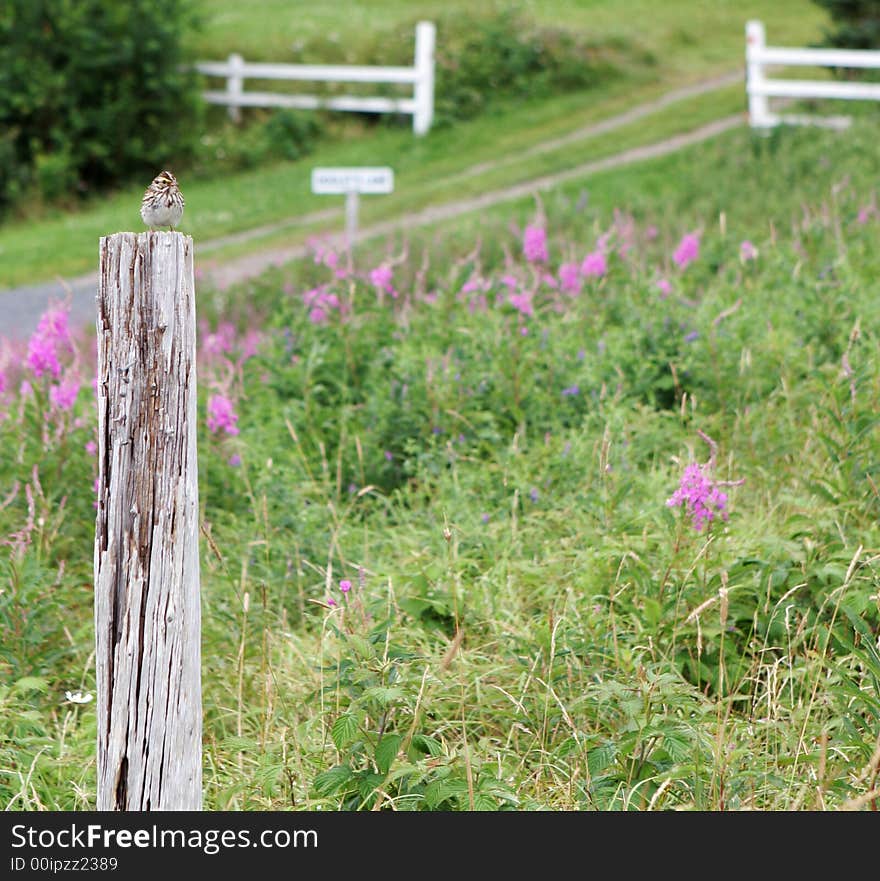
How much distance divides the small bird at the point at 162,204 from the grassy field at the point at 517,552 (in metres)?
0.89

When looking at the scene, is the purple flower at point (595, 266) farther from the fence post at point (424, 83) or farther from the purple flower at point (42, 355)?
the fence post at point (424, 83)

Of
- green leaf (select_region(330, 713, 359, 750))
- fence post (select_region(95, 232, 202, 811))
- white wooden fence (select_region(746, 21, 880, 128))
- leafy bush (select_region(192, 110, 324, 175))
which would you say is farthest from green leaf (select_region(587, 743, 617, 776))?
leafy bush (select_region(192, 110, 324, 175))

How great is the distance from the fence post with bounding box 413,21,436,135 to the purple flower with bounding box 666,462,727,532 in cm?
1577

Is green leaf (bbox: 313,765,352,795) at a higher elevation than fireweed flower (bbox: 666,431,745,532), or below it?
below

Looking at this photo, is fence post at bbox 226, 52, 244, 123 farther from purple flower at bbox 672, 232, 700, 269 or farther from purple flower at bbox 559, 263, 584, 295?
purple flower at bbox 559, 263, 584, 295

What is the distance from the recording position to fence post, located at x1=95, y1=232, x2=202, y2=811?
2557 millimetres

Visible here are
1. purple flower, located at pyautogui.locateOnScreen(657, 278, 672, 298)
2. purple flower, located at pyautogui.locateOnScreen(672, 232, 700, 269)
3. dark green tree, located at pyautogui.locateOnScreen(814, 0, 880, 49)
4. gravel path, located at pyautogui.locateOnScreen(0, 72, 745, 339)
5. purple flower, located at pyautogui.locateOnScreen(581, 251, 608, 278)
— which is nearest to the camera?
purple flower, located at pyautogui.locateOnScreen(657, 278, 672, 298)

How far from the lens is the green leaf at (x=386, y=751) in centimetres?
290

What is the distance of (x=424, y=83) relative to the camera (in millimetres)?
18797

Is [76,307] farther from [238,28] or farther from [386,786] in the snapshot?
[238,28]

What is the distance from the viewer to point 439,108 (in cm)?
1916

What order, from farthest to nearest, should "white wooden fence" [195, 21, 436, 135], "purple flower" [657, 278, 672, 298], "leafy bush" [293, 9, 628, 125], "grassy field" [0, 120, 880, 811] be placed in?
"leafy bush" [293, 9, 628, 125] < "white wooden fence" [195, 21, 436, 135] < "purple flower" [657, 278, 672, 298] < "grassy field" [0, 120, 880, 811]

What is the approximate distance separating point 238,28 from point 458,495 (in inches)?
774

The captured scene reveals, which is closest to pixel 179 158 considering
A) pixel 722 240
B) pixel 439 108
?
pixel 439 108
